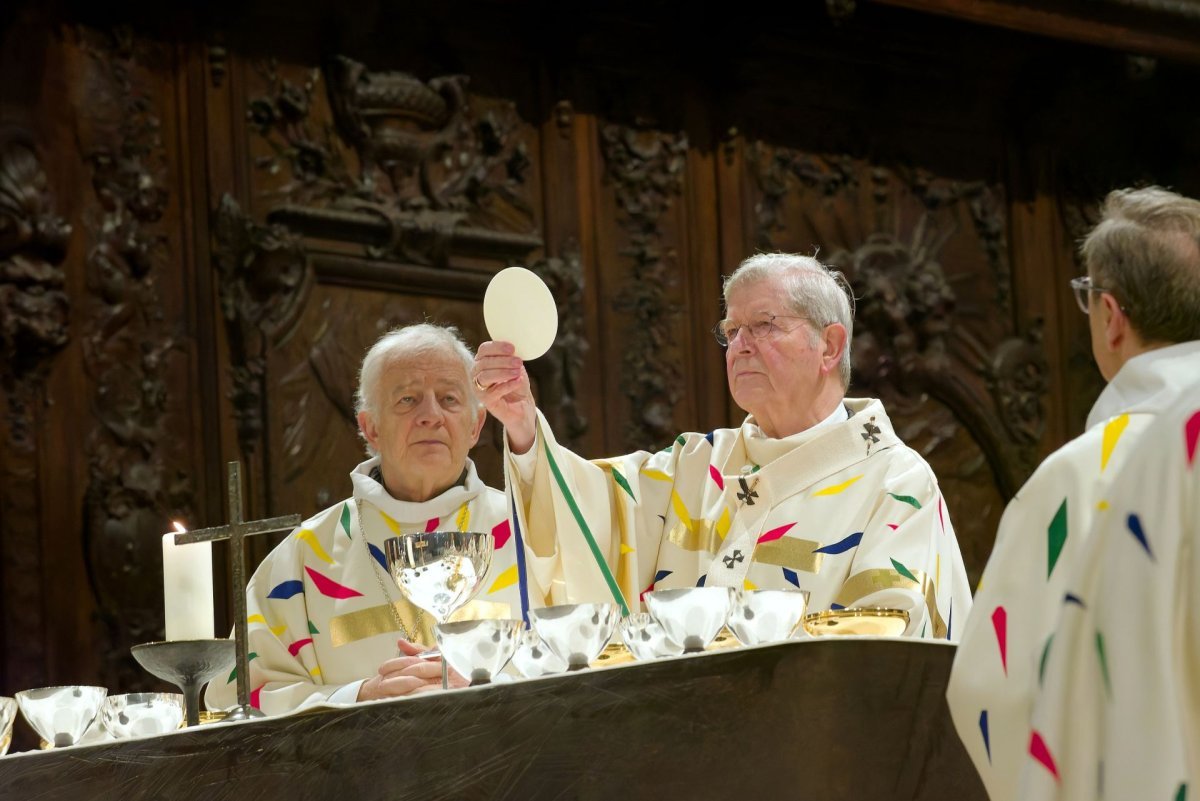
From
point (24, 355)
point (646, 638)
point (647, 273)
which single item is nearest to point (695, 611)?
point (646, 638)

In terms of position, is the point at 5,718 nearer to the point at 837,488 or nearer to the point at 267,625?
the point at 267,625

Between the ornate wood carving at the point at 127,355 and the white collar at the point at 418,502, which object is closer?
the white collar at the point at 418,502

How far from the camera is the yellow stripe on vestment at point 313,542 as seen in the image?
16.0 ft

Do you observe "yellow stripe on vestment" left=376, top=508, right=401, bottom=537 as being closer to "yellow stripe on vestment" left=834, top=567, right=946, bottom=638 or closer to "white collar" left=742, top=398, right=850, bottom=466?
"white collar" left=742, top=398, right=850, bottom=466

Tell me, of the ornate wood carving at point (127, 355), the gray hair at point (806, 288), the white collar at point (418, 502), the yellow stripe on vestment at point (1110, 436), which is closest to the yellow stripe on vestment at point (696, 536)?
the gray hair at point (806, 288)

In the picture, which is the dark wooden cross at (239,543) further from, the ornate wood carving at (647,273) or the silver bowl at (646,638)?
the ornate wood carving at (647,273)

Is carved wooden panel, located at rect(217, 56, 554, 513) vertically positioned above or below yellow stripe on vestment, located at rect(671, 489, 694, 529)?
above

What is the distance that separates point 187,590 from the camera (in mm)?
3396

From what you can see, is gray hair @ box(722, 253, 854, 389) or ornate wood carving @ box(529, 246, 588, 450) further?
ornate wood carving @ box(529, 246, 588, 450)

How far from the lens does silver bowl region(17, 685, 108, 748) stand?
3.45 metres

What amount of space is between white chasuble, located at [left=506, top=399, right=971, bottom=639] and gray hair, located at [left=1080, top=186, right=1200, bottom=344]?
142 centimetres

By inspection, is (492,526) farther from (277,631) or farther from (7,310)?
(7,310)

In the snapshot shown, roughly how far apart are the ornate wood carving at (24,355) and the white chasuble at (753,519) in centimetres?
209

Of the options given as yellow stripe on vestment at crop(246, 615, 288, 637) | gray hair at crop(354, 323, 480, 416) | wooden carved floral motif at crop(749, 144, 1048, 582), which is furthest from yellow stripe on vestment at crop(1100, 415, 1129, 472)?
wooden carved floral motif at crop(749, 144, 1048, 582)
